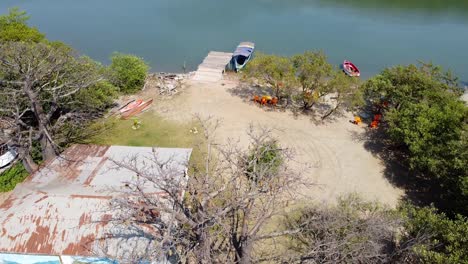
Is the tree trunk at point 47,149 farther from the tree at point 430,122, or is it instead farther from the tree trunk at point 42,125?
the tree at point 430,122

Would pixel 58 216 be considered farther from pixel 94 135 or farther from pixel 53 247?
pixel 94 135

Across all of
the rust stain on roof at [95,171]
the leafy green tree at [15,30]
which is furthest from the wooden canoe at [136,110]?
A: the leafy green tree at [15,30]

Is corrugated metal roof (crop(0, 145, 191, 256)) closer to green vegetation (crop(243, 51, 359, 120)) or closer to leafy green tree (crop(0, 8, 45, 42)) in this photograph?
green vegetation (crop(243, 51, 359, 120))

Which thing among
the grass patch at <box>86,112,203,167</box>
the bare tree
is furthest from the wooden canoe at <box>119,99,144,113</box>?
the bare tree

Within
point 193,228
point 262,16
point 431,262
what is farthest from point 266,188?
point 262,16

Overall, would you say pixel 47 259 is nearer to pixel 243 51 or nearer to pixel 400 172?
pixel 400 172

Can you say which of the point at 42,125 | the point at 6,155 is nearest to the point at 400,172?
the point at 42,125
